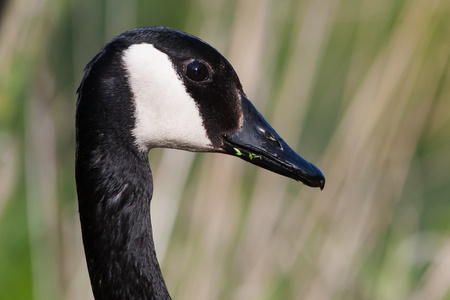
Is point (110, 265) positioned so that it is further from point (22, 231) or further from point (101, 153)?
point (22, 231)

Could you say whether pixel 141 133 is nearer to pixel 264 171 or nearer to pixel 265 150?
pixel 265 150

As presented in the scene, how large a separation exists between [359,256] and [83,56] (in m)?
1.24

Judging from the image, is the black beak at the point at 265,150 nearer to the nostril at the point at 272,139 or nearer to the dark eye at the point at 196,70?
the nostril at the point at 272,139

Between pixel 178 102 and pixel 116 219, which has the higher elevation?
pixel 178 102

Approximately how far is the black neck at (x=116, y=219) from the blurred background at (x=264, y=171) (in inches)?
28.4

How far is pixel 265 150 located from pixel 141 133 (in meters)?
0.30

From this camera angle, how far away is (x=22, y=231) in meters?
3.00

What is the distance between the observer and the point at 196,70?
5.83 feet

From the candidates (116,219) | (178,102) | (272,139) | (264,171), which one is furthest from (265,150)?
(264,171)

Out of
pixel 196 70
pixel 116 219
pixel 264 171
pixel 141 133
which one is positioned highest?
pixel 196 70

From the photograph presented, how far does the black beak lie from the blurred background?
0.69m

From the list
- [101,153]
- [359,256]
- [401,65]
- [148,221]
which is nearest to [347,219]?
[359,256]

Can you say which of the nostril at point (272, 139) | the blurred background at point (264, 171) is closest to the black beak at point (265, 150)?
the nostril at point (272, 139)

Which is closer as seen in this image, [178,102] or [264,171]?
[178,102]
